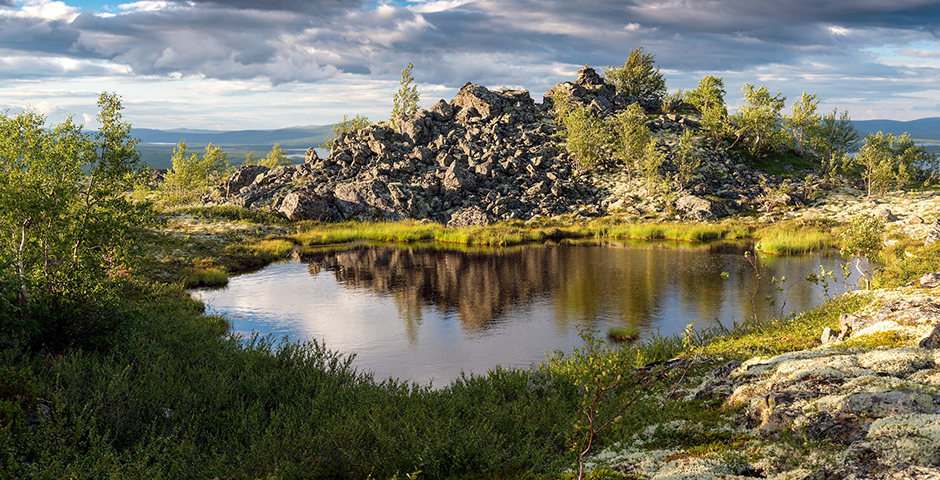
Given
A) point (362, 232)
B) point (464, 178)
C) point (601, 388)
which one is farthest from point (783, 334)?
point (464, 178)

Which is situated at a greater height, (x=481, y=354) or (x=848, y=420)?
(x=848, y=420)

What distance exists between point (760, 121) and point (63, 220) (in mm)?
94749

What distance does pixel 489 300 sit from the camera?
30.8 m

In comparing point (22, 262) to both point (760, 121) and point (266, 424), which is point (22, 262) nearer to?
point (266, 424)

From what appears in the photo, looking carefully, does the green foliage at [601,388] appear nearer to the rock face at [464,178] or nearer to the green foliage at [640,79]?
the rock face at [464,178]

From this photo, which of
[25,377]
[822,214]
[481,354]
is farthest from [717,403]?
[822,214]

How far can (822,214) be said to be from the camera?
62250 millimetres

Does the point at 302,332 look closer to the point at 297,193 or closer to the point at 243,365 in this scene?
the point at 243,365

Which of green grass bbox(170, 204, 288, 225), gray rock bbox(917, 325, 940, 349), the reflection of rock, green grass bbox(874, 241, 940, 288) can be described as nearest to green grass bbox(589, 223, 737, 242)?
the reflection of rock

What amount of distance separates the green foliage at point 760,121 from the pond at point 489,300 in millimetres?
48157

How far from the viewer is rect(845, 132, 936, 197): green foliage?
2756 inches

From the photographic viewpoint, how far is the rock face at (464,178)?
70062mm

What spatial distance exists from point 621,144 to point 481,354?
70909 millimetres

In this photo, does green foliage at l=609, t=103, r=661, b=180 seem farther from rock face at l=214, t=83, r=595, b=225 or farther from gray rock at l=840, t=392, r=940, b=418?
gray rock at l=840, t=392, r=940, b=418
